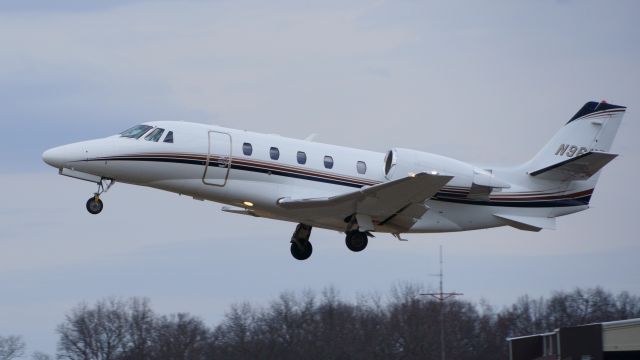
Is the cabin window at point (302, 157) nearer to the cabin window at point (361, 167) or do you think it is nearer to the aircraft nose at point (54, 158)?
the cabin window at point (361, 167)

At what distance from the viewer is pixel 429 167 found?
114 ft

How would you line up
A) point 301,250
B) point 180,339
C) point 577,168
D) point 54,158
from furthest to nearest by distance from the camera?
point 180,339, point 301,250, point 577,168, point 54,158

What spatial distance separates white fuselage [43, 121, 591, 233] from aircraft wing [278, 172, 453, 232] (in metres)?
0.35

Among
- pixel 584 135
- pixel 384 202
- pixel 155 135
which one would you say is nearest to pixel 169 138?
pixel 155 135

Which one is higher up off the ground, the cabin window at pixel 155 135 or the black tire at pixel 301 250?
the cabin window at pixel 155 135

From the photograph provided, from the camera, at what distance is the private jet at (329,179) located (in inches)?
1346

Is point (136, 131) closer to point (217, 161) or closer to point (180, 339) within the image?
point (217, 161)

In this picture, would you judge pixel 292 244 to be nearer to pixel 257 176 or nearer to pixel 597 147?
pixel 257 176

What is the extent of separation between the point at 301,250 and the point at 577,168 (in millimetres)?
7799

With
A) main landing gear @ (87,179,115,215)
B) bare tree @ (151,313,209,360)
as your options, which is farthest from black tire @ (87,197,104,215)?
bare tree @ (151,313,209,360)

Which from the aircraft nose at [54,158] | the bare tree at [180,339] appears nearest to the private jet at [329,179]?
the aircraft nose at [54,158]

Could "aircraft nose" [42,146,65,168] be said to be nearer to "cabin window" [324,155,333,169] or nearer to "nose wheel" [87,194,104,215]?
"nose wheel" [87,194,104,215]

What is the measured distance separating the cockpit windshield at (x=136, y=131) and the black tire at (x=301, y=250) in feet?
18.8

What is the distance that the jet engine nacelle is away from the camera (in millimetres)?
34844
